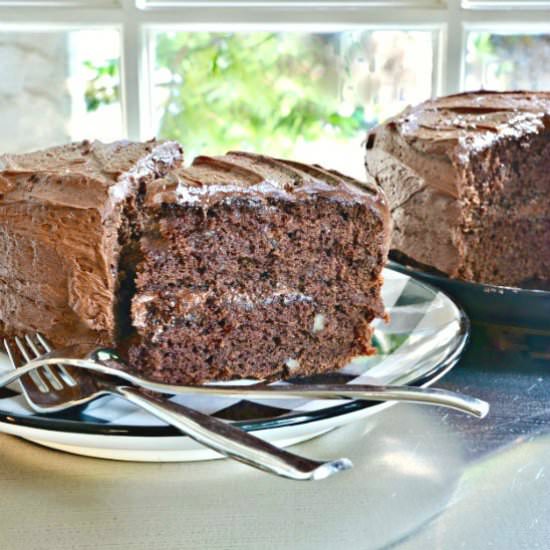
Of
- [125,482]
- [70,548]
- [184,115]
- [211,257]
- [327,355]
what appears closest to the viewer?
[70,548]

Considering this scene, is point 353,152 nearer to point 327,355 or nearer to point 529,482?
point 327,355

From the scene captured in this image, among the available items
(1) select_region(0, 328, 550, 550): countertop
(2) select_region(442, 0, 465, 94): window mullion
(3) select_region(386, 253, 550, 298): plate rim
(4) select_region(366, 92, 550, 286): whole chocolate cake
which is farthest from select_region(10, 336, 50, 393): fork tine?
(2) select_region(442, 0, 465, 94): window mullion

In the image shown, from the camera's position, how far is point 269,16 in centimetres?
248

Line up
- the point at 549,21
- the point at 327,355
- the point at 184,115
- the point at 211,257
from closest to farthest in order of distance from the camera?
the point at 211,257
the point at 327,355
the point at 549,21
the point at 184,115

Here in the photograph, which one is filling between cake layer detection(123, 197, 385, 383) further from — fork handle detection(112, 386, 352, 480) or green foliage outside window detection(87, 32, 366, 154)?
green foliage outside window detection(87, 32, 366, 154)

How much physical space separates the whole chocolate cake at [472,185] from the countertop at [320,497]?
1.75 feet

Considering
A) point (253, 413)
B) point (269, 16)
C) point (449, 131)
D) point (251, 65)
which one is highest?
point (269, 16)

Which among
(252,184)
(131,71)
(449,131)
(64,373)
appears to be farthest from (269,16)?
(64,373)

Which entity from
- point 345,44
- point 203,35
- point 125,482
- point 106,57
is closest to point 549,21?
point 345,44

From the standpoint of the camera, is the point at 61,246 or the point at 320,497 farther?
the point at 61,246

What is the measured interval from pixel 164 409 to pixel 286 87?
1739mm

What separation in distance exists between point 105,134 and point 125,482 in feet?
5.62

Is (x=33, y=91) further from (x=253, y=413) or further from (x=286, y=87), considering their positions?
(x=253, y=413)

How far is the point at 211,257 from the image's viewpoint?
4.49 ft
